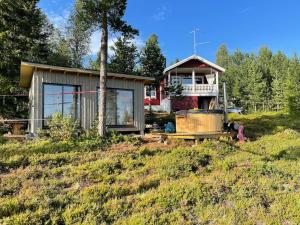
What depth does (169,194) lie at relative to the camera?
6941 millimetres

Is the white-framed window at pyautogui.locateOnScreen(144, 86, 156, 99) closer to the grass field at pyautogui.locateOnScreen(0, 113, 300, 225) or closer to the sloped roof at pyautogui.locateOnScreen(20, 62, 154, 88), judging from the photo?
the sloped roof at pyautogui.locateOnScreen(20, 62, 154, 88)

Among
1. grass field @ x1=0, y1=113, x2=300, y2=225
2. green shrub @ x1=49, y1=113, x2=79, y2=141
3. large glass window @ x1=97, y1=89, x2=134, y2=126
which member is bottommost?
grass field @ x1=0, y1=113, x2=300, y2=225

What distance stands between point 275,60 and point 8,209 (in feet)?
221

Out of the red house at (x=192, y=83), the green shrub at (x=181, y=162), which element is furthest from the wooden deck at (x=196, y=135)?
the red house at (x=192, y=83)

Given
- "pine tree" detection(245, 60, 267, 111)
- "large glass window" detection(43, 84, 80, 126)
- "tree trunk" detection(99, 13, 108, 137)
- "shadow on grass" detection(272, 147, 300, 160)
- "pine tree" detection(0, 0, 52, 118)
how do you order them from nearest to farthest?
"shadow on grass" detection(272, 147, 300, 160) < "tree trunk" detection(99, 13, 108, 137) < "large glass window" detection(43, 84, 80, 126) < "pine tree" detection(0, 0, 52, 118) < "pine tree" detection(245, 60, 267, 111)

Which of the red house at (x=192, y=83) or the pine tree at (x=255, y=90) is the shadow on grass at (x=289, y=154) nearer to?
the red house at (x=192, y=83)

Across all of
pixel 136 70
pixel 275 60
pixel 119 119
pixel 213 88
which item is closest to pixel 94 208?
pixel 119 119

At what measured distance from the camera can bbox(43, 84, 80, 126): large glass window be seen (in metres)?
12.5

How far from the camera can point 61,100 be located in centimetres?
1287

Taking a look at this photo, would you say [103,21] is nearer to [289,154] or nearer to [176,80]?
[289,154]

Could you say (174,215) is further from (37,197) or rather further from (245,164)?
(245,164)

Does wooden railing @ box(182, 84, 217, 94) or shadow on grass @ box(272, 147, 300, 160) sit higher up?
wooden railing @ box(182, 84, 217, 94)

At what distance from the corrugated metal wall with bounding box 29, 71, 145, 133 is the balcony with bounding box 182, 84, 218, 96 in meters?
13.0

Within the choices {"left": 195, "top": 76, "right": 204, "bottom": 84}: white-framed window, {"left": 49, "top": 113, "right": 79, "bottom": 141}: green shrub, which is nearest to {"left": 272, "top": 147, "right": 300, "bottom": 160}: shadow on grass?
{"left": 49, "top": 113, "right": 79, "bottom": 141}: green shrub
